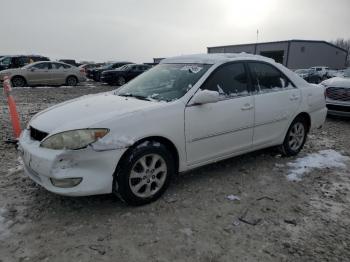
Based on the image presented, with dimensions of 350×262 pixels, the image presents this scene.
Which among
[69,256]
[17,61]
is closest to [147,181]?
[69,256]

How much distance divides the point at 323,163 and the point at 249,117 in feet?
5.35

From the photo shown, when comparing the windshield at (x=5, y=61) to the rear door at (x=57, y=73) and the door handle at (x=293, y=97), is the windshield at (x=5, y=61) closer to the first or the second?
the rear door at (x=57, y=73)

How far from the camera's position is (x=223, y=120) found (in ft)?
13.4

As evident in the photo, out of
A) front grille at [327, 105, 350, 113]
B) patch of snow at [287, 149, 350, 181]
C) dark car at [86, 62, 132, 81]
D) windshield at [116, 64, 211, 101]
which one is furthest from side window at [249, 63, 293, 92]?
dark car at [86, 62, 132, 81]

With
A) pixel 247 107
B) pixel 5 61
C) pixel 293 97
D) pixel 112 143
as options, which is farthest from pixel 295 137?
pixel 5 61

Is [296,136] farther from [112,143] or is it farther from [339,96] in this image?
[339,96]

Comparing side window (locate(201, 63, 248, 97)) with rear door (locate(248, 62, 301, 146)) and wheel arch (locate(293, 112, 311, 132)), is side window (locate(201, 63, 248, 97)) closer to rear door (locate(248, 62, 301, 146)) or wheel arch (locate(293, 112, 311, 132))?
rear door (locate(248, 62, 301, 146))

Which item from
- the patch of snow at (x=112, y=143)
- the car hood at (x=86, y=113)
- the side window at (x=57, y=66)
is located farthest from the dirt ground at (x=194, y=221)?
the side window at (x=57, y=66)

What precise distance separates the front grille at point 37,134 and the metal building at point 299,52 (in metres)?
46.3

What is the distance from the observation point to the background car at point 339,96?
855 centimetres

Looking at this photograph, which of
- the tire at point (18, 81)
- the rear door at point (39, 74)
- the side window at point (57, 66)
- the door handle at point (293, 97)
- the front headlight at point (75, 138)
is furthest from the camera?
the side window at point (57, 66)

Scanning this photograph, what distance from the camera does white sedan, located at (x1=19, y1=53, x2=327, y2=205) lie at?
3184mm

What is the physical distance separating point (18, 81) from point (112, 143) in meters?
15.5

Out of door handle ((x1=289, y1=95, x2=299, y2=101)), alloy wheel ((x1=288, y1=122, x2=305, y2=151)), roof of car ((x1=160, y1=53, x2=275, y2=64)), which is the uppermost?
roof of car ((x1=160, y1=53, x2=275, y2=64))
